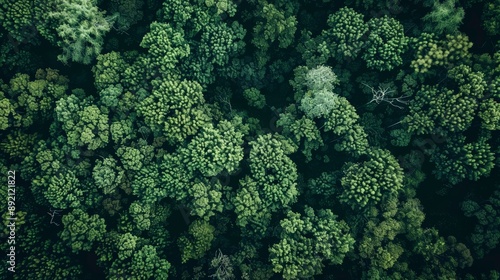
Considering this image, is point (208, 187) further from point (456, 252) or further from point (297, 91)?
point (456, 252)

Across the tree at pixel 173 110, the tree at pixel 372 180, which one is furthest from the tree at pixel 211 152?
the tree at pixel 372 180

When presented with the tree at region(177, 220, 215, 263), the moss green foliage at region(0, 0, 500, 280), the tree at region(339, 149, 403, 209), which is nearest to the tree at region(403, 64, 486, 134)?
the moss green foliage at region(0, 0, 500, 280)

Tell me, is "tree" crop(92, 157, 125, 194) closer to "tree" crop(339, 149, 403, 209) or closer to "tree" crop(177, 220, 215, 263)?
"tree" crop(177, 220, 215, 263)

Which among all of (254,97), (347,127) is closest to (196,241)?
(254,97)

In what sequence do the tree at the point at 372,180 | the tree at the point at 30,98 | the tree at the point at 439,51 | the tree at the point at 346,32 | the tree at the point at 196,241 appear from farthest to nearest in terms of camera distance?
the tree at the point at 346,32
the tree at the point at 196,241
the tree at the point at 30,98
the tree at the point at 372,180
the tree at the point at 439,51

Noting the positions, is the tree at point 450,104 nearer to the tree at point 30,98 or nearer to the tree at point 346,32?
the tree at point 346,32

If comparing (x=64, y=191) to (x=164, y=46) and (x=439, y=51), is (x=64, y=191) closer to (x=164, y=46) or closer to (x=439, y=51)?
(x=164, y=46)
